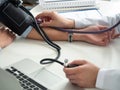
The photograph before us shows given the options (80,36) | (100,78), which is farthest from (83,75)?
(80,36)

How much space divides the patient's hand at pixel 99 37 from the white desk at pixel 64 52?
0.02 metres

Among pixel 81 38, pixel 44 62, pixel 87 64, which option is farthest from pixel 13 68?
pixel 81 38

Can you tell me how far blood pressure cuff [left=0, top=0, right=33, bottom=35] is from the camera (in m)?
0.91

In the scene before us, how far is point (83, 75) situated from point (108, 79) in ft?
0.26

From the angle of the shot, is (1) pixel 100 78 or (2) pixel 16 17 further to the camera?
(2) pixel 16 17

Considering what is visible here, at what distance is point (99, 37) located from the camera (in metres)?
1.06

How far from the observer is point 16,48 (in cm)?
103

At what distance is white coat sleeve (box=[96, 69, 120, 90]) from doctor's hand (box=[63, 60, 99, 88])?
0.02m

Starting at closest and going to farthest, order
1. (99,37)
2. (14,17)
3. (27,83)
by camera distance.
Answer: (27,83) → (14,17) → (99,37)

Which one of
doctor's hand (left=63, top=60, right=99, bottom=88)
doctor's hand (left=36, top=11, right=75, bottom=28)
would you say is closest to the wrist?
doctor's hand (left=36, top=11, right=75, bottom=28)

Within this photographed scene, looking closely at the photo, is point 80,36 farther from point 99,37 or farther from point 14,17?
point 14,17

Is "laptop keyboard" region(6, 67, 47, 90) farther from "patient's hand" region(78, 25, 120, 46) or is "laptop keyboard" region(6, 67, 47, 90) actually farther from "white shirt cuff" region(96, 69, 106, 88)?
"patient's hand" region(78, 25, 120, 46)

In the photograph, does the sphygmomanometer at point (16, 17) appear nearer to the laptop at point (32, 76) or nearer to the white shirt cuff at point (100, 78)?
the laptop at point (32, 76)

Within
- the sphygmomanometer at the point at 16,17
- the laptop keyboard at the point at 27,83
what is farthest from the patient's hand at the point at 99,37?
the laptop keyboard at the point at 27,83
